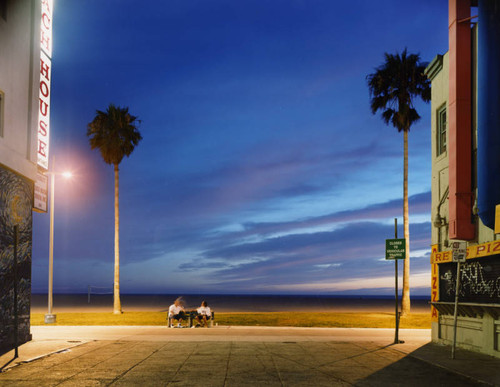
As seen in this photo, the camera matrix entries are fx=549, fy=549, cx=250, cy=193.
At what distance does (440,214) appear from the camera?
1783cm

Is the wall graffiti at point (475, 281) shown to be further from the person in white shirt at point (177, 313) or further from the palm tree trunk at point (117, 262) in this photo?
the palm tree trunk at point (117, 262)

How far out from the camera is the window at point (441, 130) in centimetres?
1828

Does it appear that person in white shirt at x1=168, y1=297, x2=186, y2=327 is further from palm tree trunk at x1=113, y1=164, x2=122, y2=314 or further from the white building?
palm tree trunk at x1=113, y1=164, x2=122, y2=314

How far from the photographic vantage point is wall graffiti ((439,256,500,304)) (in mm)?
14156

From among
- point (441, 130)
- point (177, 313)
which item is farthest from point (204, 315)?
point (441, 130)

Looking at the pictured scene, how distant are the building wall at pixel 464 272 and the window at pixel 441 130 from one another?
110 mm

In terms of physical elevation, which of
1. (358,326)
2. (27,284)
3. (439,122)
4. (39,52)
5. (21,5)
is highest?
(21,5)

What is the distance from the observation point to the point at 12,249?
16875 millimetres

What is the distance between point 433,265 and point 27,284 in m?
13.5

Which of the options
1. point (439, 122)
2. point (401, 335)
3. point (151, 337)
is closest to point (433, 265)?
point (401, 335)

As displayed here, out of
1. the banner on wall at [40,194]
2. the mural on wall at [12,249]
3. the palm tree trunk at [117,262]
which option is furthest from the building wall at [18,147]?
the palm tree trunk at [117,262]

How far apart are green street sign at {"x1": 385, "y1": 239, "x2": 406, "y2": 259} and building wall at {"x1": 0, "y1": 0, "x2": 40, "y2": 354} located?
11.5 meters

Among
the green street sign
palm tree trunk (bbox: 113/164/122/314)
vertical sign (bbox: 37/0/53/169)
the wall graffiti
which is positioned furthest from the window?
palm tree trunk (bbox: 113/164/122/314)

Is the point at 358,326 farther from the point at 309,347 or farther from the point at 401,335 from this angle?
the point at 309,347
